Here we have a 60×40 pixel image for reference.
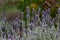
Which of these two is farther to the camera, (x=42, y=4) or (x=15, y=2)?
(x=15, y=2)

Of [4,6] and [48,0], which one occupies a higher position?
[48,0]

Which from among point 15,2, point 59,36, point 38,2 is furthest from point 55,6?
point 15,2

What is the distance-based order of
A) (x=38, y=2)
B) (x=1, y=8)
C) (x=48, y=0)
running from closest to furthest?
(x=48, y=0), (x=38, y=2), (x=1, y=8)

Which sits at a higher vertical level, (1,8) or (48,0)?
(48,0)

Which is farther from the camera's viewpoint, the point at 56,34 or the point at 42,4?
the point at 42,4

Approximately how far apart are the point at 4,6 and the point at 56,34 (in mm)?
5481

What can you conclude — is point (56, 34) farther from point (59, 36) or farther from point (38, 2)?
point (38, 2)

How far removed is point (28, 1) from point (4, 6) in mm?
2107

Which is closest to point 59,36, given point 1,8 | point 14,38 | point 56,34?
point 56,34

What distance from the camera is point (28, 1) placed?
6629 millimetres

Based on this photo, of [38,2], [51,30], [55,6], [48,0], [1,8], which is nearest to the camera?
[51,30]

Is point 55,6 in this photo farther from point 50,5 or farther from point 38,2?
point 38,2

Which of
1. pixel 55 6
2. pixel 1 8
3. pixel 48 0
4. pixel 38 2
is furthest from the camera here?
pixel 1 8

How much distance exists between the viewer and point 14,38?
333 cm
